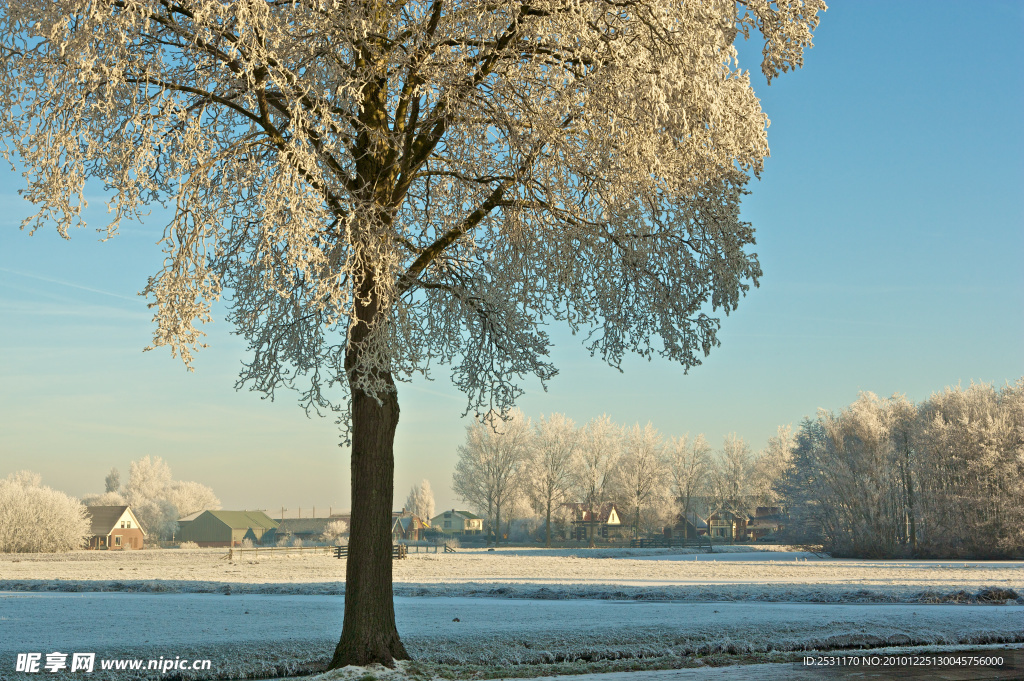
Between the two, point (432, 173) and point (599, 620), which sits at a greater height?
point (432, 173)

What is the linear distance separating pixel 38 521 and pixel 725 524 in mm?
73026

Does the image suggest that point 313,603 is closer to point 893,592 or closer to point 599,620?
point 599,620

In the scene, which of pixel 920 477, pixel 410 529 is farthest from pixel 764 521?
pixel 920 477

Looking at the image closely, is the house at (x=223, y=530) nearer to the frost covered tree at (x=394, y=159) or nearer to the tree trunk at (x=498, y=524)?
the tree trunk at (x=498, y=524)

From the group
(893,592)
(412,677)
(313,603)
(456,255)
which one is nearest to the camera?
(412,677)

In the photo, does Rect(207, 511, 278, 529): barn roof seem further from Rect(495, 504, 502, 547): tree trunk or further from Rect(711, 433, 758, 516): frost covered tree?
Rect(711, 433, 758, 516): frost covered tree

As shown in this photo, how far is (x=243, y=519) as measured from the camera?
106 metres

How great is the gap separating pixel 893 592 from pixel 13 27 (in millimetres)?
21412

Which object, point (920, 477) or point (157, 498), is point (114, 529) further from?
point (920, 477)

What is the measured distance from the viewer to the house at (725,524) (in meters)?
91.3

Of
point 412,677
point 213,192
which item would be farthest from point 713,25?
point 412,677

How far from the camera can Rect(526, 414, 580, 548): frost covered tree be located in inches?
3054

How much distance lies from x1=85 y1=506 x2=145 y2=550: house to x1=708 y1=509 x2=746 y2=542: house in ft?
228

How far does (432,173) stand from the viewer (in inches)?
441
